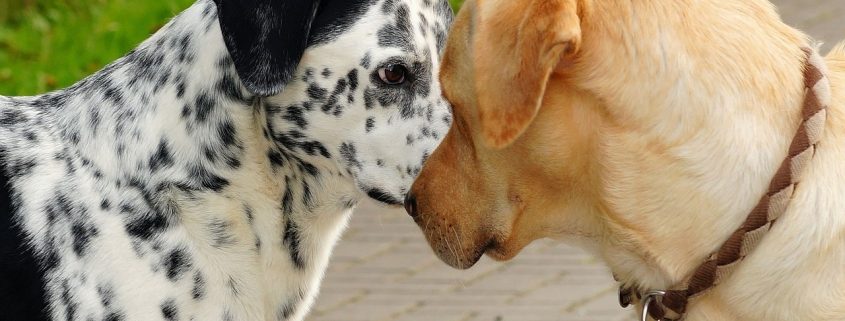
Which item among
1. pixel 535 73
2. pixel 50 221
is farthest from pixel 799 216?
pixel 50 221

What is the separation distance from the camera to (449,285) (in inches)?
224

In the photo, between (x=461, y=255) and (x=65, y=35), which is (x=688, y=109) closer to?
(x=461, y=255)

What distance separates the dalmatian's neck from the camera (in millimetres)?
3352

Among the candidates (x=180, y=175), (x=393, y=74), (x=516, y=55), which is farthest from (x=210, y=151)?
(x=516, y=55)

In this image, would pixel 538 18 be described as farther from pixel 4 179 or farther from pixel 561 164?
pixel 4 179

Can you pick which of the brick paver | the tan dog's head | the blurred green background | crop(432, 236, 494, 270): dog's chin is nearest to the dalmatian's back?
crop(432, 236, 494, 270): dog's chin

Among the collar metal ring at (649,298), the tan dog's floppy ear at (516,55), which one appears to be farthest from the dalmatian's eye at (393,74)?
the collar metal ring at (649,298)

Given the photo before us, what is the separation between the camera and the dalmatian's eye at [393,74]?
3402 millimetres

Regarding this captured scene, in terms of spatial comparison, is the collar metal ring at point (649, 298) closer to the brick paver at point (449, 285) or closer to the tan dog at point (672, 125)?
the tan dog at point (672, 125)

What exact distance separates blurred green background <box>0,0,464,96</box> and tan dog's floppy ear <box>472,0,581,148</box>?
4.83 metres

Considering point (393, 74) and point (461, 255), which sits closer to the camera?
point (461, 255)

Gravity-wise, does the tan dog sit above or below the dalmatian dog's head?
above

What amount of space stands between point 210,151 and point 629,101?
119cm

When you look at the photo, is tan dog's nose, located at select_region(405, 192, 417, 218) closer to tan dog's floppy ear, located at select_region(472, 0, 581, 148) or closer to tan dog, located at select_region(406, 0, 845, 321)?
tan dog, located at select_region(406, 0, 845, 321)
